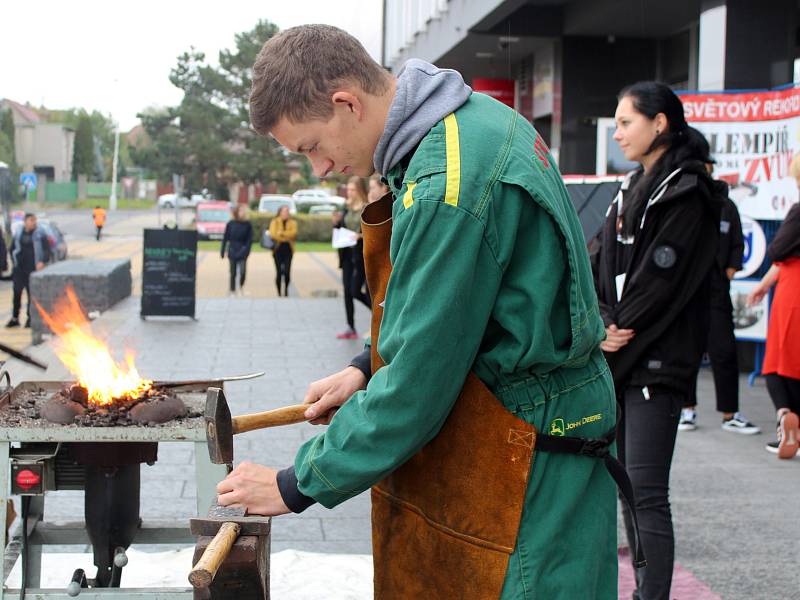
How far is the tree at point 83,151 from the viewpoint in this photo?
8981cm

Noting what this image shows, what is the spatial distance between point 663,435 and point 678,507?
89.6 inches

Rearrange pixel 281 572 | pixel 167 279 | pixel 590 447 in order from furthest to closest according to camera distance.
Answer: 1. pixel 167 279
2. pixel 281 572
3. pixel 590 447

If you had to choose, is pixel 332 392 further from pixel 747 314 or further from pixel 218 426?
pixel 747 314

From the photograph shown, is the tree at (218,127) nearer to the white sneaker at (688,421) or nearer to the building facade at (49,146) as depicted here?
the building facade at (49,146)

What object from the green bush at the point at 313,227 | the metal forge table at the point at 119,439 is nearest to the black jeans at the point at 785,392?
the metal forge table at the point at 119,439

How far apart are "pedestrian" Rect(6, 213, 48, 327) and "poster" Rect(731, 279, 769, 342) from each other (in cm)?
1054

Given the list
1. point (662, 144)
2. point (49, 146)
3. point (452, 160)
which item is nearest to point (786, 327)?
point (662, 144)

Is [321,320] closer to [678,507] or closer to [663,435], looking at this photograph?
[678,507]

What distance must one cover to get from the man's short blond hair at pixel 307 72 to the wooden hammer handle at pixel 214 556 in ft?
2.37

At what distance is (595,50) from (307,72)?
14.4 metres

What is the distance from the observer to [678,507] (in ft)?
17.6

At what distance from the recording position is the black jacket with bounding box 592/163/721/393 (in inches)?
130

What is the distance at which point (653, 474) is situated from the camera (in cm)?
327

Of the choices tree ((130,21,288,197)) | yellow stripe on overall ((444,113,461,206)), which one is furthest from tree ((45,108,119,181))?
yellow stripe on overall ((444,113,461,206))
